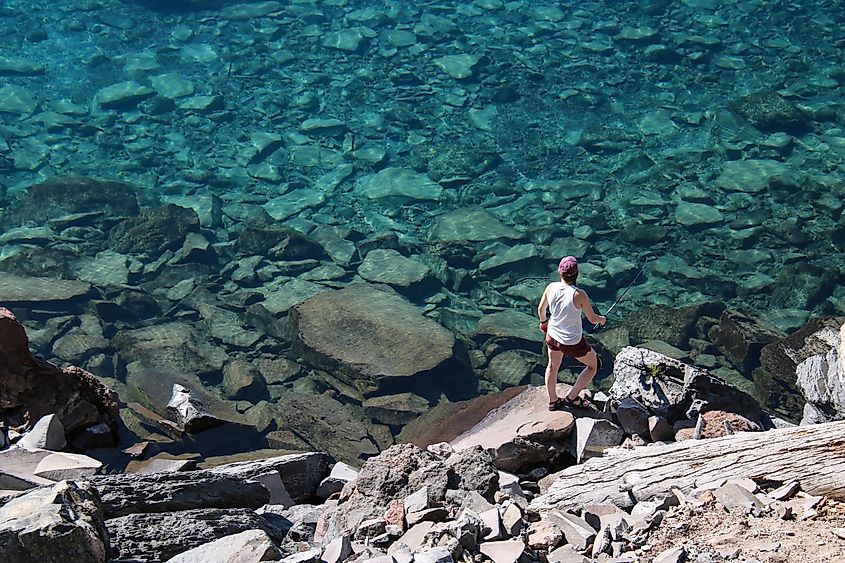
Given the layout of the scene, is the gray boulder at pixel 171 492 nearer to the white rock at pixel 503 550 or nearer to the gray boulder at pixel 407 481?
the gray boulder at pixel 407 481

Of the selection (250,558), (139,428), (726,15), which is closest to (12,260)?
(139,428)

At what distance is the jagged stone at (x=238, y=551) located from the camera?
3.95 meters

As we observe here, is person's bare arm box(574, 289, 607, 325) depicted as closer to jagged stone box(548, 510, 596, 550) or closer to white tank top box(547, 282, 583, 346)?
white tank top box(547, 282, 583, 346)

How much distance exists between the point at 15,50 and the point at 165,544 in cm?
1969

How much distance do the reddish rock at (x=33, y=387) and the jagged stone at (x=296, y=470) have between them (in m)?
1.65

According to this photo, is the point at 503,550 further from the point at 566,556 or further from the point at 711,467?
the point at 711,467

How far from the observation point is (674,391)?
22.8 feet

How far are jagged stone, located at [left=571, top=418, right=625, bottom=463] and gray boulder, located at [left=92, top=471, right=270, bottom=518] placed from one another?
2567mm

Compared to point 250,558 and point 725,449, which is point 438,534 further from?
point 725,449

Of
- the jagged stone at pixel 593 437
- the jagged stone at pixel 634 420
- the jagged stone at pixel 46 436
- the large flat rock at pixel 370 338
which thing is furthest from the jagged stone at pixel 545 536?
the large flat rock at pixel 370 338

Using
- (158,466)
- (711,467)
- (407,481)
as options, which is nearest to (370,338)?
(158,466)

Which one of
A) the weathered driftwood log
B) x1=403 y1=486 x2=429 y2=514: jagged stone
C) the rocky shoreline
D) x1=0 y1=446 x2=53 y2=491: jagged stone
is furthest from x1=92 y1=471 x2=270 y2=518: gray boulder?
the weathered driftwood log

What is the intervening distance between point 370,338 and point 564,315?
15.7 feet

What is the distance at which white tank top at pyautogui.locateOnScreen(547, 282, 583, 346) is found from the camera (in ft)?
20.8
